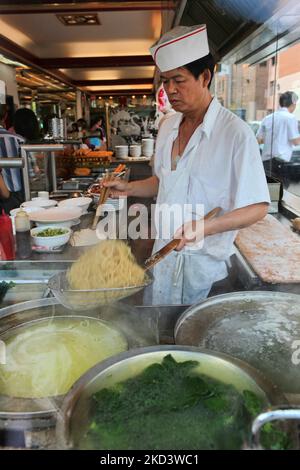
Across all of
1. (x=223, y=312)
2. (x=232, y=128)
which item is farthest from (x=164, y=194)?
(x=223, y=312)

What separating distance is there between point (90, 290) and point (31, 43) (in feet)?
27.3

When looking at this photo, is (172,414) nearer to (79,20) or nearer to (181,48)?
(181,48)

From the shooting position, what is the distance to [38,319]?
1.38 m

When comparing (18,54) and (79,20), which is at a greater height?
(79,20)

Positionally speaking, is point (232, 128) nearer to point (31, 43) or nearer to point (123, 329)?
point (123, 329)

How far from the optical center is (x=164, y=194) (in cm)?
219

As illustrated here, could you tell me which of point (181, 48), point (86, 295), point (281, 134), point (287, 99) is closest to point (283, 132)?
point (281, 134)

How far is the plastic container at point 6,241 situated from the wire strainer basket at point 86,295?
0.83m

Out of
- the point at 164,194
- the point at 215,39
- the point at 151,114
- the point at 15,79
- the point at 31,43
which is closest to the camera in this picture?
the point at 164,194

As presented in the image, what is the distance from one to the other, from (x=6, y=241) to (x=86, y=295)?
39.3 inches

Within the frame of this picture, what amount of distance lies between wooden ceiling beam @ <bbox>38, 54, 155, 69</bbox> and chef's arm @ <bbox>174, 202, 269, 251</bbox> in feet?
29.6

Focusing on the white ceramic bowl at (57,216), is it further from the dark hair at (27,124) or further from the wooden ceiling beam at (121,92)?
the wooden ceiling beam at (121,92)

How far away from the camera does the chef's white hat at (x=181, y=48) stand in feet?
6.15
